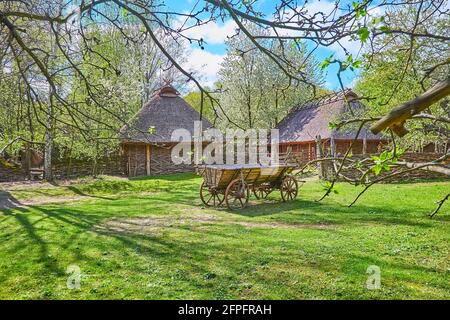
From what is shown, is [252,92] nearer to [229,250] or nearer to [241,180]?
[241,180]

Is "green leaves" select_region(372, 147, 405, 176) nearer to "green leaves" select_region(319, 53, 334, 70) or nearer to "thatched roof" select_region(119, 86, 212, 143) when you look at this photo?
"green leaves" select_region(319, 53, 334, 70)

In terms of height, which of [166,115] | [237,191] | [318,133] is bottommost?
[237,191]

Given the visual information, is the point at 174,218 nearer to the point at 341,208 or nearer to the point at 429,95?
the point at 341,208

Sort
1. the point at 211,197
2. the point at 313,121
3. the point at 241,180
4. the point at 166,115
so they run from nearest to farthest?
the point at 241,180
the point at 211,197
the point at 166,115
the point at 313,121

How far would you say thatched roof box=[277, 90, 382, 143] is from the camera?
24047 mm

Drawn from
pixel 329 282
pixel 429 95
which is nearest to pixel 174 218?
pixel 329 282

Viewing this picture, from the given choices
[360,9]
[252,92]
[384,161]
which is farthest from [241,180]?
[252,92]

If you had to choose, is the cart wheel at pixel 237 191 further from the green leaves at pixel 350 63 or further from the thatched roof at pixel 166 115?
the thatched roof at pixel 166 115

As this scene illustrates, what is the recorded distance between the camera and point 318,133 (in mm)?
24703

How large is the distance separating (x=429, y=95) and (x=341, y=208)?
906 centimetres

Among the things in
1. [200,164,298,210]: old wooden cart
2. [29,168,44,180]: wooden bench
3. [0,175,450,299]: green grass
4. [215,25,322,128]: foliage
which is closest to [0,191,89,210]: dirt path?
[0,175,450,299]: green grass

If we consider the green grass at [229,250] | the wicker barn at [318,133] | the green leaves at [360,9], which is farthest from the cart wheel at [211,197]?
the wicker barn at [318,133]

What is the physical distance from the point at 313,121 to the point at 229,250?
71.9ft

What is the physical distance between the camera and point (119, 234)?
297 inches
